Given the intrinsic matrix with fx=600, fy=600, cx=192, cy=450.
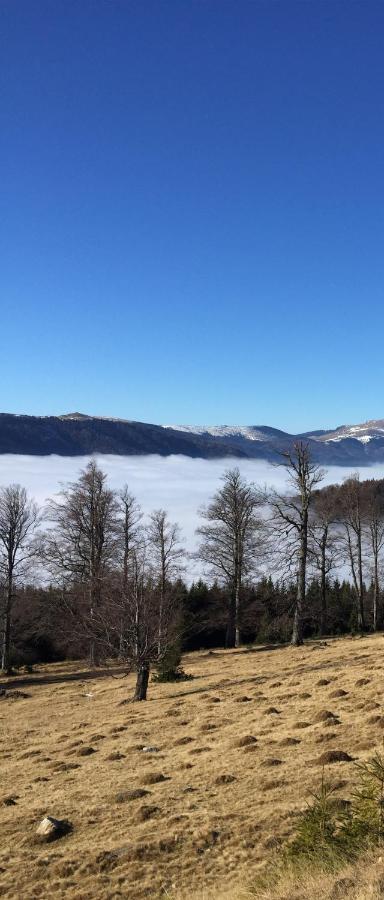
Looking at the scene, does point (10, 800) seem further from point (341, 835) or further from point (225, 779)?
point (341, 835)

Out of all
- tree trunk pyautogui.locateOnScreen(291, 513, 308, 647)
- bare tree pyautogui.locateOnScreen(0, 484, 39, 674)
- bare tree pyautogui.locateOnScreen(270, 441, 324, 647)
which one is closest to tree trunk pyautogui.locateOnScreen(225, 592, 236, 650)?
tree trunk pyautogui.locateOnScreen(291, 513, 308, 647)

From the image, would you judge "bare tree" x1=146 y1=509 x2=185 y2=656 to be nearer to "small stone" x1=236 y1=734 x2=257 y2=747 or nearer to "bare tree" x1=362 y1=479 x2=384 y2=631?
"bare tree" x1=362 y1=479 x2=384 y2=631

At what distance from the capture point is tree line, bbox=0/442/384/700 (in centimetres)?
3206

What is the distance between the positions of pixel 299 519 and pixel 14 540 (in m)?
17.7

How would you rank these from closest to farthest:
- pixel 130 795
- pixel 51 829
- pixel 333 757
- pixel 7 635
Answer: pixel 51 829 → pixel 130 795 → pixel 333 757 → pixel 7 635

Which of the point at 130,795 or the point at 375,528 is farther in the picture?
the point at 375,528

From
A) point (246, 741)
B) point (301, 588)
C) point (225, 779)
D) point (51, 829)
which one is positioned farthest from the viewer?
point (301, 588)

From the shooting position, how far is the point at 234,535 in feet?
133

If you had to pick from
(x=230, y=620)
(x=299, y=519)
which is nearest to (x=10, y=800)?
(x=299, y=519)

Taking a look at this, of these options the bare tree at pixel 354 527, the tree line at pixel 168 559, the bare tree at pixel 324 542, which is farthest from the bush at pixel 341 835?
the bare tree at pixel 354 527

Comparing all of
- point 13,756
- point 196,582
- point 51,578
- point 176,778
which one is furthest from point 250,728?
point 196,582

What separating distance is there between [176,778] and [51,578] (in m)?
25.6

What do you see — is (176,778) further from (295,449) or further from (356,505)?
(356,505)

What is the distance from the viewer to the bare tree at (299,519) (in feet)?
104
